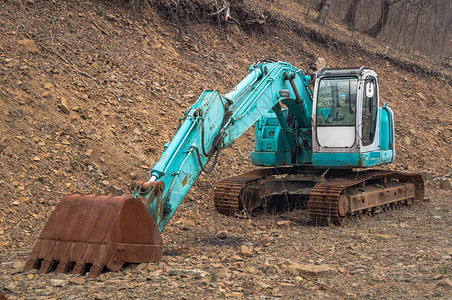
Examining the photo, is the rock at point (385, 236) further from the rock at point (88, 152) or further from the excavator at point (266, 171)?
the rock at point (88, 152)

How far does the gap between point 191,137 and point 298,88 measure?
11.0ft

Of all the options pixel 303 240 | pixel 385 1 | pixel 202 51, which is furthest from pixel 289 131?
pixel 385 1

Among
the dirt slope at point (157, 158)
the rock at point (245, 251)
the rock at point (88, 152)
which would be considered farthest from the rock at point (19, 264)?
the rock at point (88, 152)

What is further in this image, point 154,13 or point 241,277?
point 154,13

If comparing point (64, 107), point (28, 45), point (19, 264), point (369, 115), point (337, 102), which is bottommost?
point (19, 264)

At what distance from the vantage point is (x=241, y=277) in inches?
227

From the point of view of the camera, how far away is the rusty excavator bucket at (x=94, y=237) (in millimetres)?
5461

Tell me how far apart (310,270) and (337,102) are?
448 cm

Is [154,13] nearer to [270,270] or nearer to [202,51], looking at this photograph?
[202,51]

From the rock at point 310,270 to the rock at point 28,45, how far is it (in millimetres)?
7771

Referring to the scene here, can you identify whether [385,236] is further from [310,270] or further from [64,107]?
[64,107]

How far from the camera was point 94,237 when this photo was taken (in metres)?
5.52

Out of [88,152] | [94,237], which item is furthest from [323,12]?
[94,237]

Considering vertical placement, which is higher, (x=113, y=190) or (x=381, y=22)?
(x=381, y=22)
